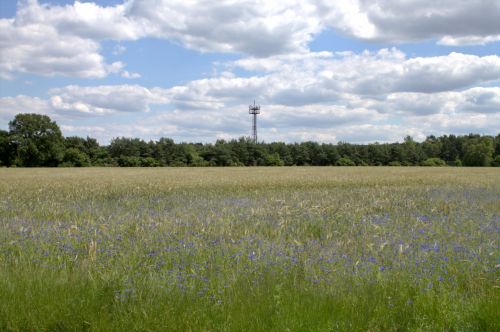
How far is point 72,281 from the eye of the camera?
18.5 ft

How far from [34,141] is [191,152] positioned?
30.3 meters

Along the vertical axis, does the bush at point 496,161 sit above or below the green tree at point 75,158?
below

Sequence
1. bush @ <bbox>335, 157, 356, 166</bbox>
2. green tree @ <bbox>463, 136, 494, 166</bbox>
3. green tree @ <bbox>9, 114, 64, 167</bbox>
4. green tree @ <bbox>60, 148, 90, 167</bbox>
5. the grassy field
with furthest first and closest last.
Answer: green tree @ <bbox>463, 136, 494, 166</bbox> < bush @ <bbox>335, 157, 356, 166</bbox> < green tree @ <bbox>60, 148, 90, 167</bbox> < green tree @ <bbox>9, 114, 64, 167</bbox> < the grassy field

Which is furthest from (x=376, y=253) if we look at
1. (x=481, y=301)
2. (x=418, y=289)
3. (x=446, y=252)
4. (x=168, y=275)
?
(x=168, y=275)

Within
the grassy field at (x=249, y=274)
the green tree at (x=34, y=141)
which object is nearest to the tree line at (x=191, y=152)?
the green tree at (x=34, y=141)

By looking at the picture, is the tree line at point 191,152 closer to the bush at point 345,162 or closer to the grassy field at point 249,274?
the bush at point 345,162

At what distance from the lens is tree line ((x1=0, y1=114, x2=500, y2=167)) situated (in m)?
81.3

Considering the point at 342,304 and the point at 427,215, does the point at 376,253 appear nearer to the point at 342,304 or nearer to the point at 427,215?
the point at 342,304

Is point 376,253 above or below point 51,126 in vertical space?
below

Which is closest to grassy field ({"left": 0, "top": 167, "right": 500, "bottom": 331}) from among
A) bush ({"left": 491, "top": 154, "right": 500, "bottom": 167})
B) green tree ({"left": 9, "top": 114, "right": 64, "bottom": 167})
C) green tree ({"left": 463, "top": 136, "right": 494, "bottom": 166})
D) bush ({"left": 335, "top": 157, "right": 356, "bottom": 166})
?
green tree ({"left": 9, "top": 114, "right": 64, "bottom": 167})

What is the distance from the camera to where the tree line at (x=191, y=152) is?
81.3 metres

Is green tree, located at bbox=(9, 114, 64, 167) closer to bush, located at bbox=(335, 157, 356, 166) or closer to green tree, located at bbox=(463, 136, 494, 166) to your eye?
bush, located at bbox=(335, 157, 356, 166)

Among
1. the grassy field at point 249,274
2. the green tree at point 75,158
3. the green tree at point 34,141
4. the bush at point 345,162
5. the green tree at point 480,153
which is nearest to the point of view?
the grassy field at point 249,274

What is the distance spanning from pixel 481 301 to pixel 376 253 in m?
2.13
